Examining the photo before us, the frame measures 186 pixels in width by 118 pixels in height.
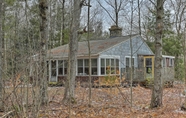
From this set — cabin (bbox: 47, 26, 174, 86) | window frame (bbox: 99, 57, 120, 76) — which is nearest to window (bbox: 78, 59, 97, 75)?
cabin (bbox: 47, 26, 174, 86)

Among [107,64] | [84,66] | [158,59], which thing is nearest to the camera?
[158,59]

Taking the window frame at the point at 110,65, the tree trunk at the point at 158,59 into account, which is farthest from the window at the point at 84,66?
the tree trunk at the point at 158,59

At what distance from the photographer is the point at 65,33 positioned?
1025 inches

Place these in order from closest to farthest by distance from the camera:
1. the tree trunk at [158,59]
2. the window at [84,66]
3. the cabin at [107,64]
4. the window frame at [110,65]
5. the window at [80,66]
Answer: the tree trunk at [158,59]
the cabin at [107,64]
the window frame at [110,65]
the window at [84,66]
the window at [80,66]

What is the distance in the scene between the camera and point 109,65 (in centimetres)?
1664

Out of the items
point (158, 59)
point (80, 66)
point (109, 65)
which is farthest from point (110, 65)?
point (158, 59)

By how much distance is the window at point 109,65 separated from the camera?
16.2 meters

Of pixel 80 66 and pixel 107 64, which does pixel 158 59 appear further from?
pixel 80 66

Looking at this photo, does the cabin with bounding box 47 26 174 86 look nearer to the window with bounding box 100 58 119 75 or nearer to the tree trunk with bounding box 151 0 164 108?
the window with bounding box 100 58 119 75

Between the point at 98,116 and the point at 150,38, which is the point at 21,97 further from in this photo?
the point at 150,38

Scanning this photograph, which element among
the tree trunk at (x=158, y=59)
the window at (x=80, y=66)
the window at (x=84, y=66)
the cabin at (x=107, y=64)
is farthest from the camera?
the window at (x=80, y=66)

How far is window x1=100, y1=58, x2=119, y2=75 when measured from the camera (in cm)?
1623

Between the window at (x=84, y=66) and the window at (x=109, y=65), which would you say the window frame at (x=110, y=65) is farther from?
the window at (x=84, y=66)

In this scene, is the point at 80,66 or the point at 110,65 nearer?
the point at 110,65
